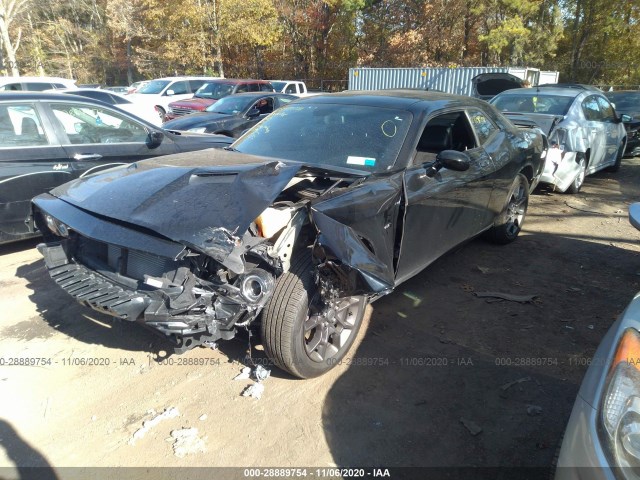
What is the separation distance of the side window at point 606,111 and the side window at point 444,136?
18.6 feet

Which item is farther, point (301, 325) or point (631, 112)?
point (631, 112)

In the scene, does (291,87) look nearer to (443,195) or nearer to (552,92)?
(552,92)

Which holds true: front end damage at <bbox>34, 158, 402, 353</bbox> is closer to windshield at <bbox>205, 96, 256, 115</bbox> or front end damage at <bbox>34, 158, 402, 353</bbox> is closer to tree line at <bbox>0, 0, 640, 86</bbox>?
windshield at <bbox>205, 96, 256, 115</bbox>

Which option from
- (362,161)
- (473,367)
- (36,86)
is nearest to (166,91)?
(36,86)

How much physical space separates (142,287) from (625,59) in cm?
3571

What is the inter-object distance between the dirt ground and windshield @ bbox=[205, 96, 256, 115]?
725cm

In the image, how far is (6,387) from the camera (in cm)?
296

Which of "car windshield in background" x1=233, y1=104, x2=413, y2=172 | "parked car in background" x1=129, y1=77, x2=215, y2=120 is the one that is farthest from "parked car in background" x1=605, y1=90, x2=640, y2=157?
"parked car in background" x1=129, y1=77, x2=215, y2=120

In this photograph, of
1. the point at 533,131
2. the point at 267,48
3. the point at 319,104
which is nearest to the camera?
the point at 319,104

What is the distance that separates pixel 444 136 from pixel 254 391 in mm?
2861

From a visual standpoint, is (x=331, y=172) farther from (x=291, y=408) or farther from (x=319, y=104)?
(x=291, y=408)

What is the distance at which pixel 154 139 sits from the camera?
18.5 ft

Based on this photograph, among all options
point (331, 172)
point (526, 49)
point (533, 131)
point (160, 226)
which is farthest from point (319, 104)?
point (526, 49)

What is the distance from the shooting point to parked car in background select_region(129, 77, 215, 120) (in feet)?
49.9
